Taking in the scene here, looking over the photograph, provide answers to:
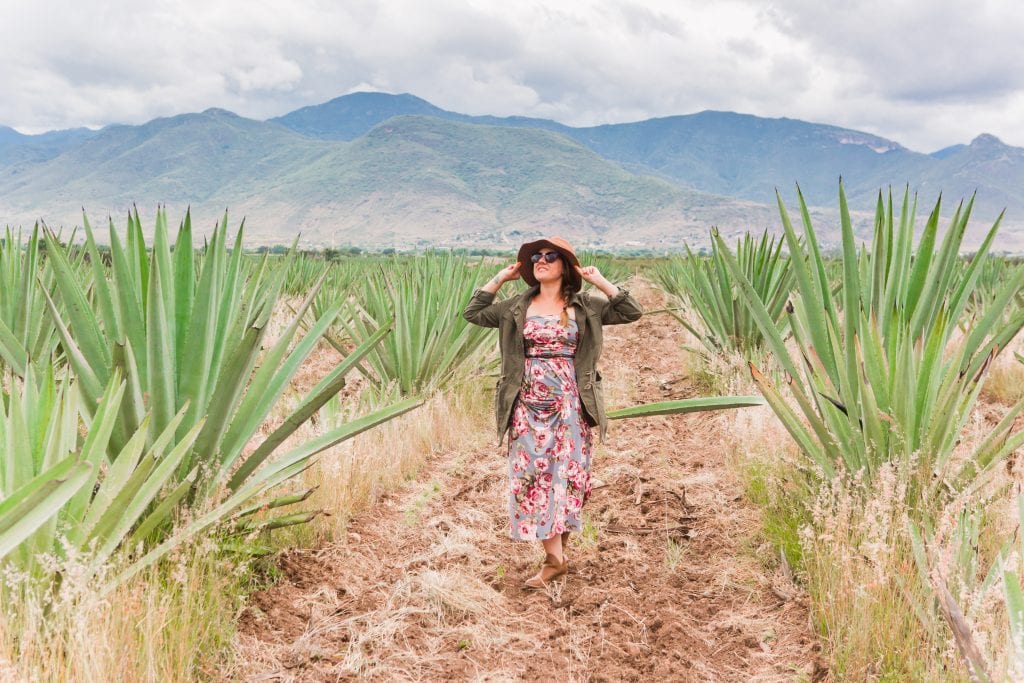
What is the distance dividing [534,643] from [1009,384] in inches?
262

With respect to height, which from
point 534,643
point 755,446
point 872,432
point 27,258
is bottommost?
point 534,643

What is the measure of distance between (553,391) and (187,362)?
5.45ft

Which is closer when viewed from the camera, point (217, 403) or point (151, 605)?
point (151, 605)

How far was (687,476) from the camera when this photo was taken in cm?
548

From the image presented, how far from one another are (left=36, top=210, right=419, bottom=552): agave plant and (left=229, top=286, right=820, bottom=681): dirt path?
627mm

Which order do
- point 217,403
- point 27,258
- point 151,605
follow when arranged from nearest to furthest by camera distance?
point 151,605 → point 217,403 → point 27,258

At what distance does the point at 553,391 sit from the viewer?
3945mm

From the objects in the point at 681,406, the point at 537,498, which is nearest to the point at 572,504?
the point at 537,498

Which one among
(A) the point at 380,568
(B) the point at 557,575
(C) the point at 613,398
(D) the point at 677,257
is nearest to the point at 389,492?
(A) the point at 380,568

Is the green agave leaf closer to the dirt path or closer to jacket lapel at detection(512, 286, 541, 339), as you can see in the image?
the dirt path

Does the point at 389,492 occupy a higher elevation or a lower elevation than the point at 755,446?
lower

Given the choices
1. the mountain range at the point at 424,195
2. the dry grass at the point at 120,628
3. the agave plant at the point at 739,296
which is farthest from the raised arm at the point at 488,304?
the mountain range at the point at 424,195

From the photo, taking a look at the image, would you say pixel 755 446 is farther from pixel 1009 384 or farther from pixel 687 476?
pixel 1009 384

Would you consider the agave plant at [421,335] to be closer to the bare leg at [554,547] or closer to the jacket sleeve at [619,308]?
the jacket sleeve at [619,308]
